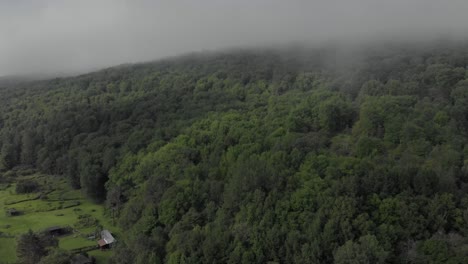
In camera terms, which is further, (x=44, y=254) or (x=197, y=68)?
(x=197, y=68)

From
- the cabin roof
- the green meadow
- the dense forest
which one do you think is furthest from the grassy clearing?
the dense forest

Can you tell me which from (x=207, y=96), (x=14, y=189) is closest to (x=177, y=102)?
(x=207, y=96)

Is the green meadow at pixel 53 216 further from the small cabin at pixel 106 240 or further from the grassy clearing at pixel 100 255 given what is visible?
the small cabin at pixel 106 240

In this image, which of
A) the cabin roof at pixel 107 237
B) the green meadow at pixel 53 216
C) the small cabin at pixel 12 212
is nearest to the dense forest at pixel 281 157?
the cabin roof at pixel 107 237

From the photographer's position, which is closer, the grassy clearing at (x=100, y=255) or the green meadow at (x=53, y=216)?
the grassy clearing at (x=100, y=255)

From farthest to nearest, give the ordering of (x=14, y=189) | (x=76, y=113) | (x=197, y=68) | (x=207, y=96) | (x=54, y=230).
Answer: (x=197, y=68), (x=76, y=113), (x=207, y=96), (x=14, y=189), (x=54, y=230)

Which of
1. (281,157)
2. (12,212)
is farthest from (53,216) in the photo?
(281,157)

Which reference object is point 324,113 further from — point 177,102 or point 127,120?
point 127,120
